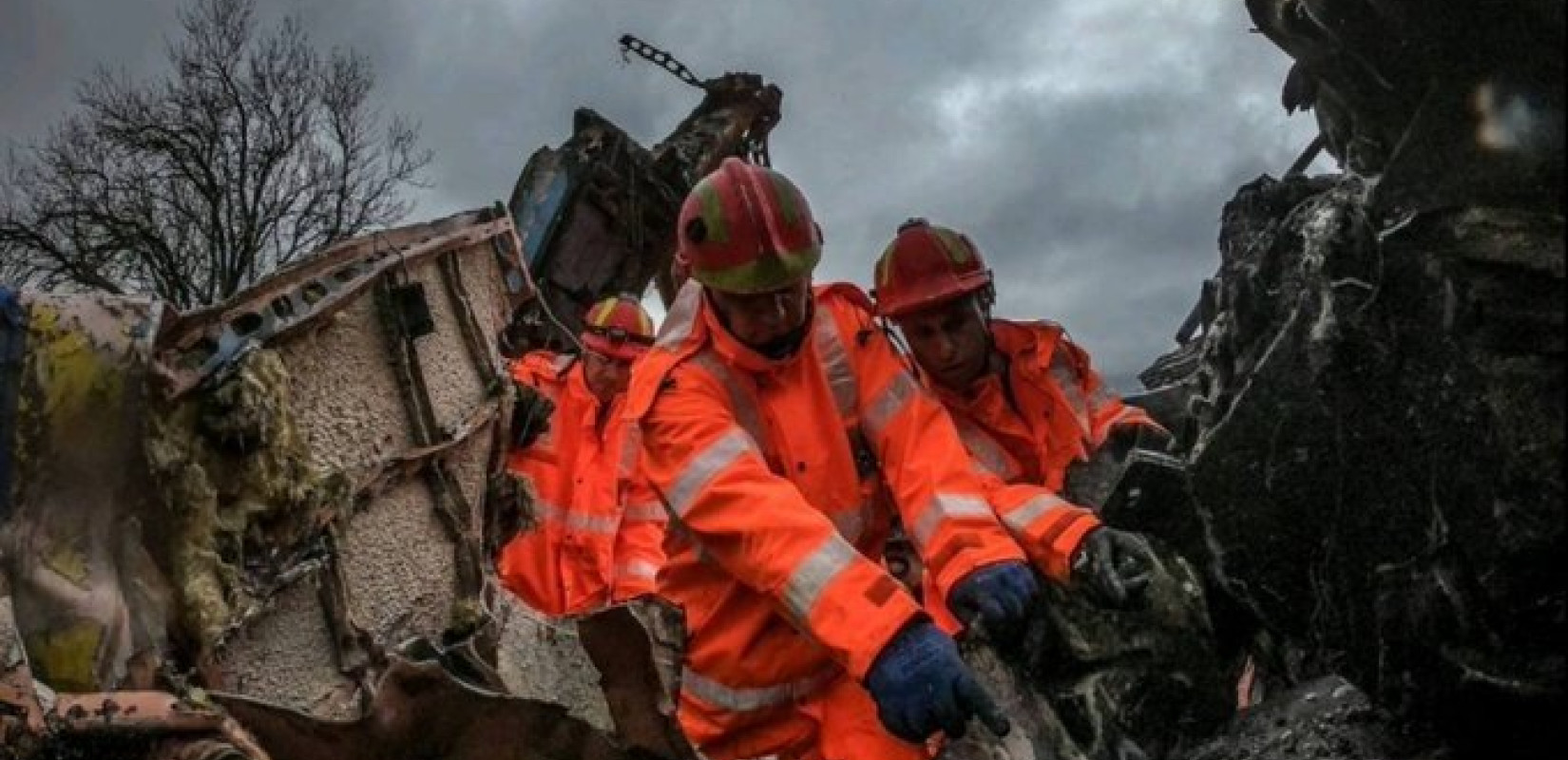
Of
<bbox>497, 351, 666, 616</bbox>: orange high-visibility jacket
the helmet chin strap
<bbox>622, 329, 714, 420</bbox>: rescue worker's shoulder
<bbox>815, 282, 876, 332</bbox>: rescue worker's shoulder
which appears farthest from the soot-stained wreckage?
<bbox>497, 351, 666, 616</bbox>: orange high-visibility jacket

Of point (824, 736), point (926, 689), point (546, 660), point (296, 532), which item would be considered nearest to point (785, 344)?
point (824, 736)

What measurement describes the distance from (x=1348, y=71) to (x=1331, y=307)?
26 centimetres

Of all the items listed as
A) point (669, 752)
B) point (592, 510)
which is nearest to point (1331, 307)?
point (669, 752)

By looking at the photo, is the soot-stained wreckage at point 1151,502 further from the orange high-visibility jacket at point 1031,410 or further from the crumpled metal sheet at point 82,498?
the orange high-visibility jacket at point 1031,410

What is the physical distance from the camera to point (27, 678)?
2.08m

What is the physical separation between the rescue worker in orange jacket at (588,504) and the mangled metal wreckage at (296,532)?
834 millimetres

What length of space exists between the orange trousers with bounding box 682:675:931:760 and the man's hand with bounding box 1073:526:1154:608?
77 cm

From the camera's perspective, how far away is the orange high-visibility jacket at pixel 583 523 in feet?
19.3

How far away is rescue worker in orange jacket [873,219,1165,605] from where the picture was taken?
13.1 ft

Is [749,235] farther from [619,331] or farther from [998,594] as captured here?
[619,331]

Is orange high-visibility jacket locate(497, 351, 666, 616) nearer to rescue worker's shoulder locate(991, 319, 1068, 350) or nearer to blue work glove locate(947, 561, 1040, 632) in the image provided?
rescue worker's shoulder locate(991, 319, 1068, 350)

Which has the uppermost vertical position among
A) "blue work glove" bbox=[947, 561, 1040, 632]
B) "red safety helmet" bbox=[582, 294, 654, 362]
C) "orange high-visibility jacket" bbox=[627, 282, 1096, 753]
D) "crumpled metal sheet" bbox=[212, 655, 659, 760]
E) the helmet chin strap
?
"red safety helmet" bbox=[582, 294, 654, 362]

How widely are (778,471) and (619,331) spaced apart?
11.6 feet

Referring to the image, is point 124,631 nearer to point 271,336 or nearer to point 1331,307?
point 271,336
